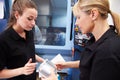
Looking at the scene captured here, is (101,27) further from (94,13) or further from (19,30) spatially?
(19,30)

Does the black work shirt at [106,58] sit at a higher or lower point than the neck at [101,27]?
lower

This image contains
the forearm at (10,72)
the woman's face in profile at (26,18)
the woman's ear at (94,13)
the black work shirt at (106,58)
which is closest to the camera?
the black work shirt at (106,58)

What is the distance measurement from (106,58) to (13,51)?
76 centimetres

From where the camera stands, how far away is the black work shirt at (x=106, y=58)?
3.32 feet

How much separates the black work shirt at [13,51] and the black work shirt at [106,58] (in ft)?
1.95

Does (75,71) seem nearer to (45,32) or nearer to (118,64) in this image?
(45,32)

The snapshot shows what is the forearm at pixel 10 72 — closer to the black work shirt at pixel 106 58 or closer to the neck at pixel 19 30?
the neck at pixel 19 30

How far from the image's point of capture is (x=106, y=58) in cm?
101

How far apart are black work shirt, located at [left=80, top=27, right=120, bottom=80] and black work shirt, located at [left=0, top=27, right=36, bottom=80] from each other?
0.60 m

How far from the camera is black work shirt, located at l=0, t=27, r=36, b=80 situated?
1.49 meters

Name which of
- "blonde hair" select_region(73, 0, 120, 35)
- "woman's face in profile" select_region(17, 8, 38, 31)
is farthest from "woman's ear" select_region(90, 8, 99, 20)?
"woman's face in profile" select_region(17, 8, 38, 31)

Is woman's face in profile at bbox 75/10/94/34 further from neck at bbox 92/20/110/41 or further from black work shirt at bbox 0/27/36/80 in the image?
black work shirt at bbox 0/27/36/80

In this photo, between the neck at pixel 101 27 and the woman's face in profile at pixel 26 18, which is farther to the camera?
the woman's face in profile at pixel 26 18

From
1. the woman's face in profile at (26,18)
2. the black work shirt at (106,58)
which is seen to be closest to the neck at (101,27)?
the black work shirt at (106,58)
